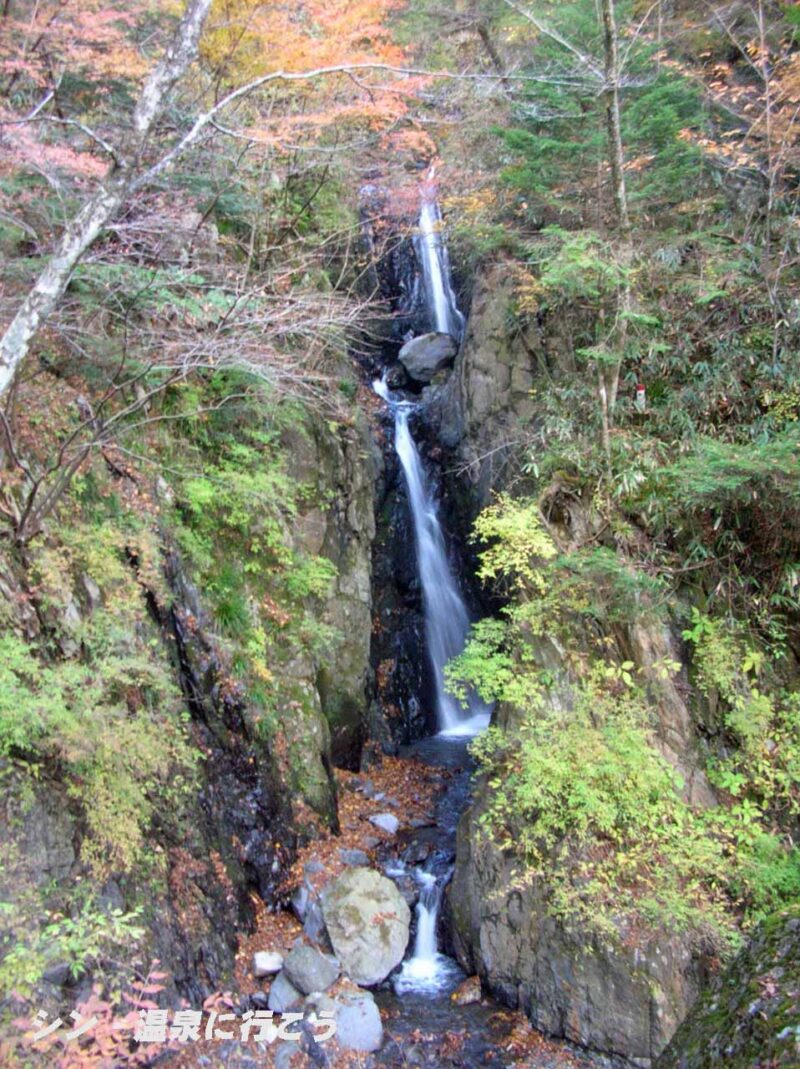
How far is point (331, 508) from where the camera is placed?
10320 mm

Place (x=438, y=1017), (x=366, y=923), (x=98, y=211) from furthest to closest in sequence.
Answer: (x=366, y=923) < (x=438, y=1017) < (x=98, y=211)

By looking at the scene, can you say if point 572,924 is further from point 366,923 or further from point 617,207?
point 617,207

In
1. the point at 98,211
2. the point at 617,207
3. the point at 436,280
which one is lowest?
the point at 98,211

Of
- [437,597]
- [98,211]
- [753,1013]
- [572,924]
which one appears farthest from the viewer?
[437,597]

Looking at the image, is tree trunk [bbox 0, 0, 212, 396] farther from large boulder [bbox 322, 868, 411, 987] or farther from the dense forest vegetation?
large boulder [bbox 322, 868, 411, 987]

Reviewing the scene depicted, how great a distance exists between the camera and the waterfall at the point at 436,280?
1462 cm

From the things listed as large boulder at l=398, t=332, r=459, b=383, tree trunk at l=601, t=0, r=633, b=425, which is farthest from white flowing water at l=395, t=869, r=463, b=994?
large boulder at l=398, t=332, r=459, b=383

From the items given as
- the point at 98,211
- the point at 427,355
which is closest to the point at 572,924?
the point at 98,211

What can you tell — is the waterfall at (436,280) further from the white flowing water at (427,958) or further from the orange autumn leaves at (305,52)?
the white flowing water at (427,958)

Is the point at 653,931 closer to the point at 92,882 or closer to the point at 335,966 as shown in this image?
the point at 335,966

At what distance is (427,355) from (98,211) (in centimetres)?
972

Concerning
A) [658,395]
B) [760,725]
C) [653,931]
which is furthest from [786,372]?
[653,931]

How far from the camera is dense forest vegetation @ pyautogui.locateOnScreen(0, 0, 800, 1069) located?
516cm

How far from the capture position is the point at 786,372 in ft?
26.4
